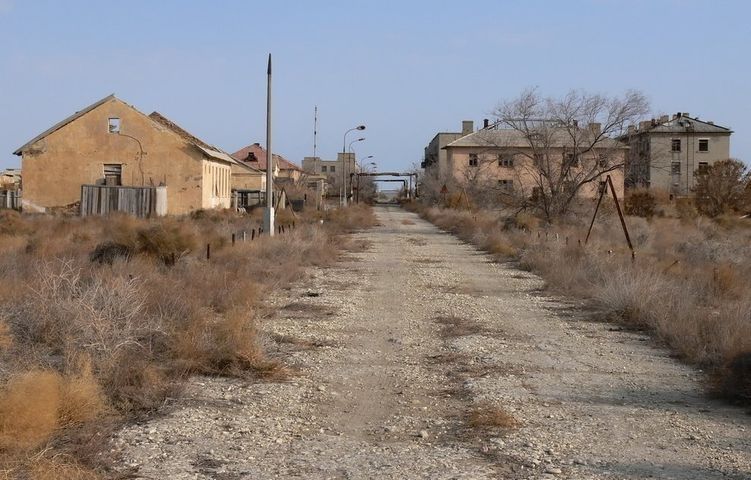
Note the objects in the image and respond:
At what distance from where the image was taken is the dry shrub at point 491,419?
688 centimetres

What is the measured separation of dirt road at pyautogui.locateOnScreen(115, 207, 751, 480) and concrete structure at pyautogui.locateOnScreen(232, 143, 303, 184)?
72.9 meters

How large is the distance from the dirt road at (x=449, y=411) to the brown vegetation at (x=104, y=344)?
0.38 meters

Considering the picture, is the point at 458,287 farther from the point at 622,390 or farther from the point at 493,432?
the point at 493,432

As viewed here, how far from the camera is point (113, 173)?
4550 centimetres

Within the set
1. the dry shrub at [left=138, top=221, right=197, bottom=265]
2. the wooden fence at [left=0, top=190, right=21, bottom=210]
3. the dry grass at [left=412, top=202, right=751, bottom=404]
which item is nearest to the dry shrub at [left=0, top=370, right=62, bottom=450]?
the dry grass at [left=412, top=202, right=751, bottom=404]

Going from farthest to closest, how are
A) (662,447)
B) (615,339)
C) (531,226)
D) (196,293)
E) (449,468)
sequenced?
(531,226) < (196,293) < (615,339) < (662,447) < (449,468)

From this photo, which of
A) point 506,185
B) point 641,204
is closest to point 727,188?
point 641,204

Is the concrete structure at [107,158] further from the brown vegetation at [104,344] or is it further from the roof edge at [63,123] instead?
the brown vegetation at [104,344]

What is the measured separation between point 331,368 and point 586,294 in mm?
7821

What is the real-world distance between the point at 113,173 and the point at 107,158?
0.87 metres

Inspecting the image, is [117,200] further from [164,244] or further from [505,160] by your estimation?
[164,244]

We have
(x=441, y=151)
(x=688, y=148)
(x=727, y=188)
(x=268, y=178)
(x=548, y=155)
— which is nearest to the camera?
(x=268, y=178)

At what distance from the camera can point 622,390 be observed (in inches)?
329

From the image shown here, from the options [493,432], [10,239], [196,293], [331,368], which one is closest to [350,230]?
[10,239]
